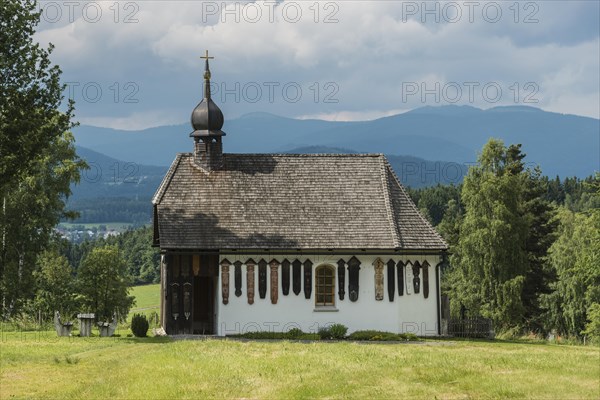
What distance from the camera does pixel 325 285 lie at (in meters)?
38.0

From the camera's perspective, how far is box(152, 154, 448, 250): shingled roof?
123 feet

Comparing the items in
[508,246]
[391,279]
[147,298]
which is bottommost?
[147,298]

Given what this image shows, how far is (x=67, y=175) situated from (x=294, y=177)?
766 inches

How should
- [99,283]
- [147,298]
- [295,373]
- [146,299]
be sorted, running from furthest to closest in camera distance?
[147,298], [146,299], [99,283], [295,373]

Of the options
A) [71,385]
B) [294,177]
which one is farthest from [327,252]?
[71,385]

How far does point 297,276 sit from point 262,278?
148cm

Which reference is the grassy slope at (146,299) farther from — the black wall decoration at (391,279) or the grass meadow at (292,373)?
the grass meadow at (292,373)

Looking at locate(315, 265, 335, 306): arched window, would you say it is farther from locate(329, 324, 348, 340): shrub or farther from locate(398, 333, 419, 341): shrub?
locate(398, 333, 419, 341): shrub

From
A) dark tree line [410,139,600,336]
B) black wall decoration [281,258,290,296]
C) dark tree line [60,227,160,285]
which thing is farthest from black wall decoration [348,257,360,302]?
dark tree line [60,227,160,285]

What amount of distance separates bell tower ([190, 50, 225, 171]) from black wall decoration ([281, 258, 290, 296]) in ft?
20.3

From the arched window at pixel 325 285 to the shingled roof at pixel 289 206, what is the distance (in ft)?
4.17

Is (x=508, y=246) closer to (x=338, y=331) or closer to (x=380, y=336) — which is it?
(x=380, y=336)

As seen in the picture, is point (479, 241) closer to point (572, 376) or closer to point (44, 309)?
point (44, 309)

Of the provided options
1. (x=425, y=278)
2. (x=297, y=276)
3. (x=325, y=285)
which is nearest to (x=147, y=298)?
(x=325, y=285)
